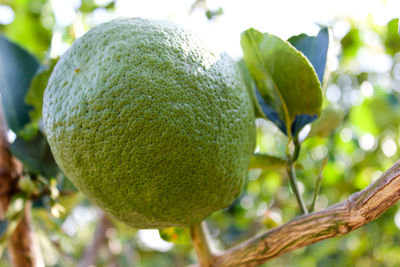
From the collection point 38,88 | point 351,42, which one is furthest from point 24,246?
point 351,42

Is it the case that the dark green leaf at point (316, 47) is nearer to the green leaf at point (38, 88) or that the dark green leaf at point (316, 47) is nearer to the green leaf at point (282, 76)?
the green leaf at point (282, 76)

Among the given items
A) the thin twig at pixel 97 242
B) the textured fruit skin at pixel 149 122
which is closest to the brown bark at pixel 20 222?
the textured fruit skin at pixel 149 122

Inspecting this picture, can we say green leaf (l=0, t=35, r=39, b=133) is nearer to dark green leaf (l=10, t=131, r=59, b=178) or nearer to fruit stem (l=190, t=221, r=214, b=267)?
dark green leaf (l=10, t=131, r=59, b=178)

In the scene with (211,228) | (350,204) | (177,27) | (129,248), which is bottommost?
(129,248)

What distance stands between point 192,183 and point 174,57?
213 mm

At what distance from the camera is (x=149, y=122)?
58 centimetres

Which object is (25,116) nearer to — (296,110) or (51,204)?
(51,204)

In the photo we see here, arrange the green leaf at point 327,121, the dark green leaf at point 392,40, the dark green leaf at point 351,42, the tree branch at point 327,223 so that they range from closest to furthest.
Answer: the tree branch at point 327,223, the green leaf at point 327,121, the dark green leaf at point 392,40, the dark green leaf at point 351,42

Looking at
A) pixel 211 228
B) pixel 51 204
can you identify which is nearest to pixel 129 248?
pixel 211 228

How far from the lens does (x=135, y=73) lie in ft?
1.94

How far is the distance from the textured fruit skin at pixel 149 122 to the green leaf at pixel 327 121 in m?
0.30

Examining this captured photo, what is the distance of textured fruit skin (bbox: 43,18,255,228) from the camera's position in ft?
1.93

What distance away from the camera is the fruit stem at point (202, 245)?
2.64 ft

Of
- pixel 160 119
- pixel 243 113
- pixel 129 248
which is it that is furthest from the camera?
pixel 129 248
